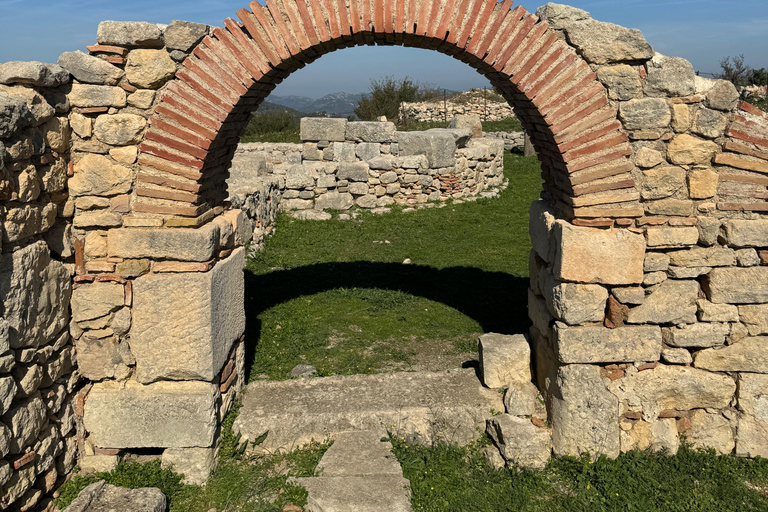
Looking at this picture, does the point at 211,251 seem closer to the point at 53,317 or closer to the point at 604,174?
the point at 53,317

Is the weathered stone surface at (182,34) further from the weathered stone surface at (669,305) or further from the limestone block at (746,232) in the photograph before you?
the limestone block at (746,232)

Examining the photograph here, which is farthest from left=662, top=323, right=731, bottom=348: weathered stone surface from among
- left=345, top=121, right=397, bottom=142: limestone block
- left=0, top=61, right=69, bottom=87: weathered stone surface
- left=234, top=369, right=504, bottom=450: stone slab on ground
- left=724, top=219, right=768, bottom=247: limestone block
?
→ left=345, top=121, right=397, bottom=142: limestone block

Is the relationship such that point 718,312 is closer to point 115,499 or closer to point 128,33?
point 115,499

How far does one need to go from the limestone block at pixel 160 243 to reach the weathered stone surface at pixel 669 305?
326cm

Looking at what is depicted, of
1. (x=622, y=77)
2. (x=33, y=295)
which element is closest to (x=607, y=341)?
(x=622, y=77)

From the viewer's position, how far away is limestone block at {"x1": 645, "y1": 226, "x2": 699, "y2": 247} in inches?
169

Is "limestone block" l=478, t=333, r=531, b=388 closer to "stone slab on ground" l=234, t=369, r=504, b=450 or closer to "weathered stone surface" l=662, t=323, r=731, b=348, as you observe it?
"stone slab on ground" l=234, t=369, r=504, b=450

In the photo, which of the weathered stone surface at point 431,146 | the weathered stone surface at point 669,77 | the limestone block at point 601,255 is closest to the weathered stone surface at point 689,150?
the weathered stone surface at point 669,77

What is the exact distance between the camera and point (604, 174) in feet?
13.9

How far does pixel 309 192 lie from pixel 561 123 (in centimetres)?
908

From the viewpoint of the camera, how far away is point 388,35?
4.30 meters

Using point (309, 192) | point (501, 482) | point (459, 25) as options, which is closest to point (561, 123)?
point (459, 25)

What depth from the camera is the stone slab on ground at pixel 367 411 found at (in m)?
4.77

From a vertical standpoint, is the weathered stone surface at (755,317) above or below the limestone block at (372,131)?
below
